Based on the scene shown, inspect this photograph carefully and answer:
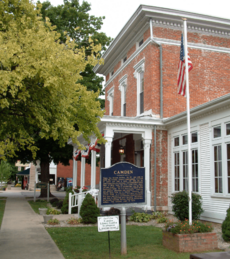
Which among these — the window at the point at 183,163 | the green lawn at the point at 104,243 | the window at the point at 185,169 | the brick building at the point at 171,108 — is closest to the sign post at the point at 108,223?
the green lawn at the point at 104,243

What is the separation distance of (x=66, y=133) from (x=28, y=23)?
328 centimetres

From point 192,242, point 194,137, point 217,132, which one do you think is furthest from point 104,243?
point 194,137

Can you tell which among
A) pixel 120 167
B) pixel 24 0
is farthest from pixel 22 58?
pixel 120 167

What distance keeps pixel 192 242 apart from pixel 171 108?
971 cm

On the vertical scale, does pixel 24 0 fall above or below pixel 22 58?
above

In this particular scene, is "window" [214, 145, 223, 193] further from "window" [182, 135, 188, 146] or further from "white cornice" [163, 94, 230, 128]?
"window" [182, 135, 188, 146]

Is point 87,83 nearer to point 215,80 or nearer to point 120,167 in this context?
point 215,80

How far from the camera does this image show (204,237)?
7.50 meters

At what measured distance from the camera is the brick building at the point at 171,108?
12.1m

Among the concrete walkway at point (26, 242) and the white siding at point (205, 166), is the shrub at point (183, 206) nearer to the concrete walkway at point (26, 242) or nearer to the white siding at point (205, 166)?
the white siding at point (205, 166)

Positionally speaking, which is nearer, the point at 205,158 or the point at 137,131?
the point at 205,158

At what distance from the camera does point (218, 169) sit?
11.8 meters

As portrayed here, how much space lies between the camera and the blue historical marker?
292 inches

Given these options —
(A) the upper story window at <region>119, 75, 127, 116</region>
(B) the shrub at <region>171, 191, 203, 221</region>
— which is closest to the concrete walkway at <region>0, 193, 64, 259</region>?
(B) the shrub at <region>171, 191, 203, 221</region>
